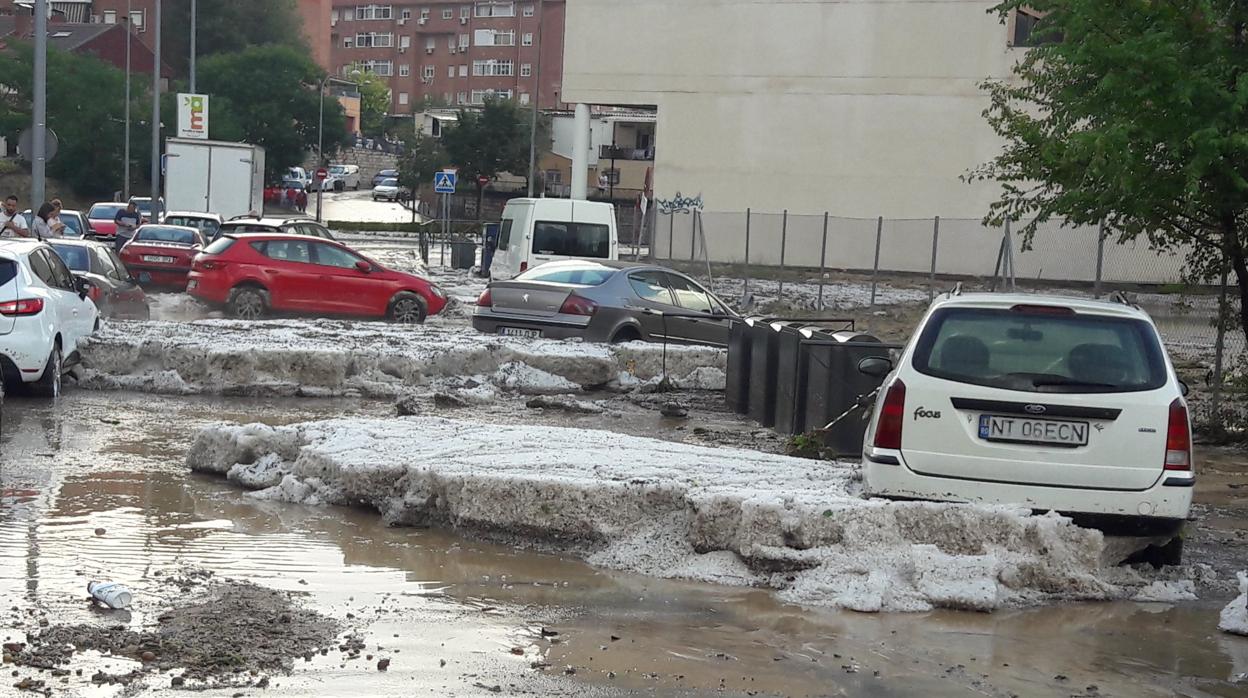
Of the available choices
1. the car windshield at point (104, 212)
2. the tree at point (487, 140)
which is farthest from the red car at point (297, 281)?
the tree at point (487, 140)

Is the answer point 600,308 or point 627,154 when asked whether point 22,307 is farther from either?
point 627,154

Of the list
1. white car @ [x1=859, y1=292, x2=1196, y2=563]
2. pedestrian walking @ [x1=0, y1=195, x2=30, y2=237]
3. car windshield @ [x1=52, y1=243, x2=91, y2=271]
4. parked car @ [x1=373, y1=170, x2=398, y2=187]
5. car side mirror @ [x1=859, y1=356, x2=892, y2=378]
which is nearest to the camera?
white car @ [x1=859, y1=292, x2=1196, y2=563]

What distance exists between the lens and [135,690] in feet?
17.5

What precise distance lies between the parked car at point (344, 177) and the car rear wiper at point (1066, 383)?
97.7 meters

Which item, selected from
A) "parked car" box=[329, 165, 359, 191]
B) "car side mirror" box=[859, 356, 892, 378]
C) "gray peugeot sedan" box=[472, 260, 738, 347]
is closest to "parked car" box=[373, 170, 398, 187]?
"parked car" box=[329, 165, 359, 191]

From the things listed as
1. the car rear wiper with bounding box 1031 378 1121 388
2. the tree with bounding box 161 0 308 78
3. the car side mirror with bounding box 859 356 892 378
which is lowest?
the car side mirror with bounding box 859 356 892 378

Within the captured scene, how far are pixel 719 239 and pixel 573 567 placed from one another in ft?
101

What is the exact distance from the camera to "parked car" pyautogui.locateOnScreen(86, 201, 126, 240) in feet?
142

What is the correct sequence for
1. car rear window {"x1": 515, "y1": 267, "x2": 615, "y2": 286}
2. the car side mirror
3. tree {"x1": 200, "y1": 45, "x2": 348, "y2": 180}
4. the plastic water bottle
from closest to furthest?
the plastic water bottle < the car side mirror < car rear window {"x1": 515, "y1": 267, "x2": 615, "y2": 286} < tree {"x1": 200, "y1": 45, "x2": 348, "y2": 180}

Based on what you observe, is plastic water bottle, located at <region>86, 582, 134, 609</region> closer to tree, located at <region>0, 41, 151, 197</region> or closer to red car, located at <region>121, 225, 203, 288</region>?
red car, located at <region>121, 225, 203, 288</region>

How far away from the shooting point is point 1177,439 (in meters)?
7.57

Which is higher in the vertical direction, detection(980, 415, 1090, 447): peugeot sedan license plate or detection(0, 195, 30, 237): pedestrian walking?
detection(0, 195, 30, 237): pedestrian walking

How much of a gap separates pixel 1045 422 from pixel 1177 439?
2.23ft

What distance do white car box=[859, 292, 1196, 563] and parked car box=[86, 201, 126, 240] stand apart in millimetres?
37218
